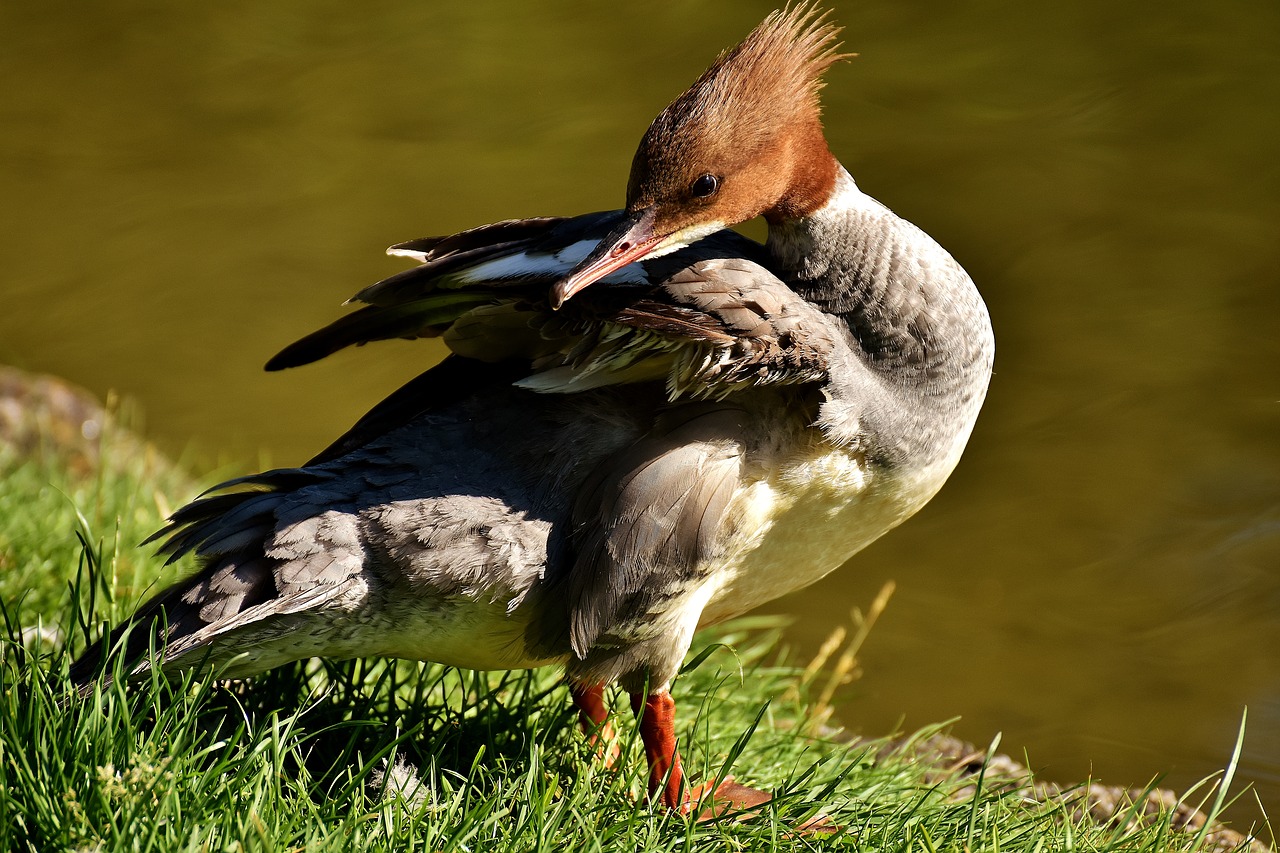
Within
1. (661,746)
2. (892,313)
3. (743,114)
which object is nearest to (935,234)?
(892,313)

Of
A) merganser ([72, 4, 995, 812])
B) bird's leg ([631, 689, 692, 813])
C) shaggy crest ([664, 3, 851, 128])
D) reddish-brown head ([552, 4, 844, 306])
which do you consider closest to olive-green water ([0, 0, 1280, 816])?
bird's leg ([631, 689, 692, 813])

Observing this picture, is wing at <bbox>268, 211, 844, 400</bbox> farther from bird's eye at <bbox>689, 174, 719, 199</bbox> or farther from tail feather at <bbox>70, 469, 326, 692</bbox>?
tail feather at <bbox>70, 469, 326, 692</bbox>

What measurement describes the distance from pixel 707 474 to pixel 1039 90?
5.30 m

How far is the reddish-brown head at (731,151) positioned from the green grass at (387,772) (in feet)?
3.22

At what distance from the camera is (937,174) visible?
7.15 m

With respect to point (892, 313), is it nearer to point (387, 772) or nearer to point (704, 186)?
point (704, 186)

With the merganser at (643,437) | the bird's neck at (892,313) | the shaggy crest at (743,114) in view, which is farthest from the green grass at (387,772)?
the shaggy crest at (743,114)

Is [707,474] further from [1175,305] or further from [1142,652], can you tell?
[1175,305]

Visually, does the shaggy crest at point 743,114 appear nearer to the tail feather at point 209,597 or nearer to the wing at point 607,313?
the wing at point 607,313

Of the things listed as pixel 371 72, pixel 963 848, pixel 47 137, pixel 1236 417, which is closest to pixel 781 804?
pixel 963 848

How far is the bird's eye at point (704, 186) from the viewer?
271 centimetres

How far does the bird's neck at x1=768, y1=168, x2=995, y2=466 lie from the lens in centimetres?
285

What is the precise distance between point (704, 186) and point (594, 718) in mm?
1301

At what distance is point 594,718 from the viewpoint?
3182mm
